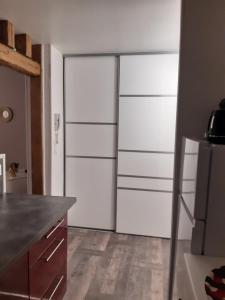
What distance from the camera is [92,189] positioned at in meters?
3.24

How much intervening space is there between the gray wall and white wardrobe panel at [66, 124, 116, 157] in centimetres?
148

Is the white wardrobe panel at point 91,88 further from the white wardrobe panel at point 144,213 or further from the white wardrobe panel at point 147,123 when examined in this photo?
the white wardrobe panel at point 144,213

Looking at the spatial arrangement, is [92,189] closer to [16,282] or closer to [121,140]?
[121,140]

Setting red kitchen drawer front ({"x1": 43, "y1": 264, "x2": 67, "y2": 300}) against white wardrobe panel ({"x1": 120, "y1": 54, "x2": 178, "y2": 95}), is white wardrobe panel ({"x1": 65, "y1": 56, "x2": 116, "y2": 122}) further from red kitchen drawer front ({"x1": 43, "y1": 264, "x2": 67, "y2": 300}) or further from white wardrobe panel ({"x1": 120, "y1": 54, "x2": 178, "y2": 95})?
red kitchen drawer front ({"x1": 43, "y1": 264, "x2": 67, "y2": 300})

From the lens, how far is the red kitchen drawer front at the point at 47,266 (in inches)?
54.6

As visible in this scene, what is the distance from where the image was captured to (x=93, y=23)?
211 cm

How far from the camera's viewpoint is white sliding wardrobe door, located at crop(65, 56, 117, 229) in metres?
3.08

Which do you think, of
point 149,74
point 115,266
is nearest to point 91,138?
point 149,74

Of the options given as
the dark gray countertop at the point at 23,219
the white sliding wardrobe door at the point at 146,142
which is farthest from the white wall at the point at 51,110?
the dark gray countertop at the point at 23,219

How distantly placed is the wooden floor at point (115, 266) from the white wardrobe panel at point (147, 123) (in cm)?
120

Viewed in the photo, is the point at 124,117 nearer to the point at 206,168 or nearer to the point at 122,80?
the point at 122,80

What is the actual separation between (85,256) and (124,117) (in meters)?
1.71

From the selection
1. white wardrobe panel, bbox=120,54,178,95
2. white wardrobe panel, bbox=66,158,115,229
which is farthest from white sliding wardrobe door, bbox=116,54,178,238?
white wardrobe panel, bbox=66,158,115,229

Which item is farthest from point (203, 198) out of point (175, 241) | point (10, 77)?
point (10, 77)
